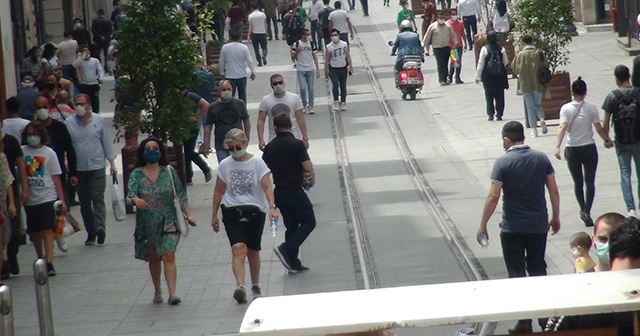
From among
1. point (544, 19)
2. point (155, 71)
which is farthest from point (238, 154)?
point (544, 19)

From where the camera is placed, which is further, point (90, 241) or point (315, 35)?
point (315, 35)

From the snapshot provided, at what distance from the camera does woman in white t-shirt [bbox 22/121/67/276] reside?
45.0 feet

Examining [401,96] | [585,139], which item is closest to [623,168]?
[585,139]

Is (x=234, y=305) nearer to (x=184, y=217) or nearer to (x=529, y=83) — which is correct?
(x=184, y=217)

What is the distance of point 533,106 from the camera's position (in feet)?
68.5

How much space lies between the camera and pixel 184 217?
12.1 meters

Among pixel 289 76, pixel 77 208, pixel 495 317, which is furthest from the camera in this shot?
pixel 289 76

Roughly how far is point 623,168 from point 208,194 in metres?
6.53

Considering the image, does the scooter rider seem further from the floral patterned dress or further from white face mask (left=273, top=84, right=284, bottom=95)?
the floral patterned dress

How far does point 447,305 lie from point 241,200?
6.70m

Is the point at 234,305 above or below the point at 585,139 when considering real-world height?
below

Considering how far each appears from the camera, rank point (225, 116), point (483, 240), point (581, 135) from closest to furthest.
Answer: point (483, 240) < point (581, 135) < point (225, 116)

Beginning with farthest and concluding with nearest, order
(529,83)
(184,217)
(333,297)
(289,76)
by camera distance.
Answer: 1. (289,76)
2. (529,83)
3. (184,217)
4. (333,297)

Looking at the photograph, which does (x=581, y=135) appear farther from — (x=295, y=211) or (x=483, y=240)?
(x=483, y=240)
